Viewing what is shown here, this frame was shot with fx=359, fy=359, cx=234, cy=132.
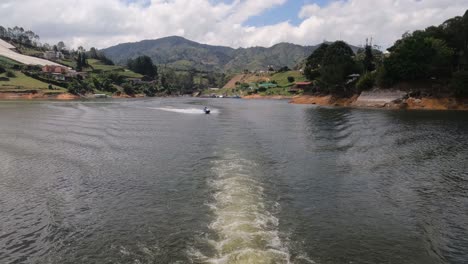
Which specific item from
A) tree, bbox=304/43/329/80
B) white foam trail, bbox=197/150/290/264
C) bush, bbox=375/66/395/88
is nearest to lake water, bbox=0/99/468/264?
white foam trail, bbox=197/150/290/264

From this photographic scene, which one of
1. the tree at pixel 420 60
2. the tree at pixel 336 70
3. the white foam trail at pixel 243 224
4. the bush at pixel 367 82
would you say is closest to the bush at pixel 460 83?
the tree at pixel 420 60

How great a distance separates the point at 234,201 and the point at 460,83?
89831 millimetres

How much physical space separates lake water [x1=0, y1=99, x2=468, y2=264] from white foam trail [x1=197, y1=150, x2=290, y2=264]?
73 mm

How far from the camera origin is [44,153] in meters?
40.3

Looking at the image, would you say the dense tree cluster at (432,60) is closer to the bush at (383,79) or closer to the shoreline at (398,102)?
the bush at (383,79)

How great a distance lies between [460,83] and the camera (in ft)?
299

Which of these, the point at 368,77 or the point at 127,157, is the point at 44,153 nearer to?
the point at 127,157

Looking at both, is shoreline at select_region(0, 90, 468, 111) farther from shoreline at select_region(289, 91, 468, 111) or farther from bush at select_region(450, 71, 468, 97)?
bush at select_region(450, 71, 468, 97)

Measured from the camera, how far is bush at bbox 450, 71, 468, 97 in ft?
298

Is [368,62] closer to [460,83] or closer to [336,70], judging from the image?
[336,70]

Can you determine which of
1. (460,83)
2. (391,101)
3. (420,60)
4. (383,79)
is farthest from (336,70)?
(460,83)

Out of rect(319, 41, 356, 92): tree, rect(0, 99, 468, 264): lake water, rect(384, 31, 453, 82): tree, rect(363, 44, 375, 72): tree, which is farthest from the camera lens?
rect(363, 44, 375, 72): tree

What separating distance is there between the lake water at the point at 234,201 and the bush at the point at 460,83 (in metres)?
52.9

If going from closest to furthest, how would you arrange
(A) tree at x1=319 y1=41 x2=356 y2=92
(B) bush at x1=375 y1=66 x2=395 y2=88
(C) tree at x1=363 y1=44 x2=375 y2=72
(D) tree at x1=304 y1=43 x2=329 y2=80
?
(B) bush at x1=375 y1=66 x2=395 y2=88 → (A) tree at x1=319 y1=41 x2=356 y2=92 → (C) tree at x1=363 y1=44 x2=375 y2=72 → (D) tree at x1=304 y1=43 x2=329 y2=80
